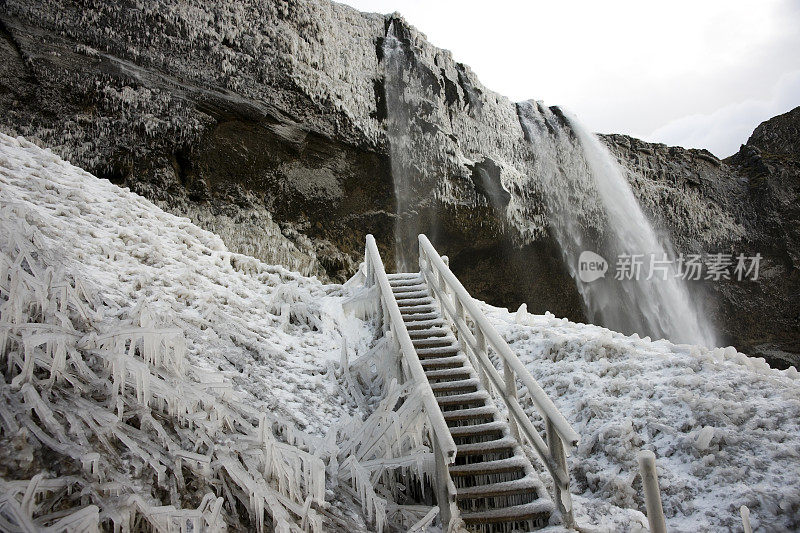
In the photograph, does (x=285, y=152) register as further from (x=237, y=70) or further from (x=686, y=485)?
(x=686, y=485)

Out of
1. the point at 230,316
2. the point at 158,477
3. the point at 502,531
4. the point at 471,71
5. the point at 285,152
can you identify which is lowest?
the point at 502,531

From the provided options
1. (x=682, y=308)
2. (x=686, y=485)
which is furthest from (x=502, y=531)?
(x=682, y=308)

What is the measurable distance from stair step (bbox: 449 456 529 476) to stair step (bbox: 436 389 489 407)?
2.71ft

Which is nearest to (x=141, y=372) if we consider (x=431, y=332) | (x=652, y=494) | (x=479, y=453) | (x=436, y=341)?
(x=479, y=453)

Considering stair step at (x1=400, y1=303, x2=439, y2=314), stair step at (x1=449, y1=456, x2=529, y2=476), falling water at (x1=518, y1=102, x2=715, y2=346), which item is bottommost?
stair step at (x1=449, y1=456, x2=529, y2=476)

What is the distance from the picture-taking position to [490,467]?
15.1ft

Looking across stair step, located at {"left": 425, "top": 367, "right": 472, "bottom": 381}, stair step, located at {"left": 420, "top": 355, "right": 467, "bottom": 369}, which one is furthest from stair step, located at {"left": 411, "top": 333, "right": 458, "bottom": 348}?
stair step, located at {"left": 425, "top": 367, "right": 472, "bottom": 381}

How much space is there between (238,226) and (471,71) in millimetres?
9332

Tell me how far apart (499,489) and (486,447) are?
478 mm

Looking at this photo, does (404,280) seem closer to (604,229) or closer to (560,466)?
(560,466)

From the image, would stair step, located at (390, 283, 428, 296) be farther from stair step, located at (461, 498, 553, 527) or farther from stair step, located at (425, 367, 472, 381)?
stair step, located at (461, 498, 553, 527)

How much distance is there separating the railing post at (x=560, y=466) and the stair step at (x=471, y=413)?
1136 mm

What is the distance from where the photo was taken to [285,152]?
13.2 m

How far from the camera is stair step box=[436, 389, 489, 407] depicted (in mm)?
5421
